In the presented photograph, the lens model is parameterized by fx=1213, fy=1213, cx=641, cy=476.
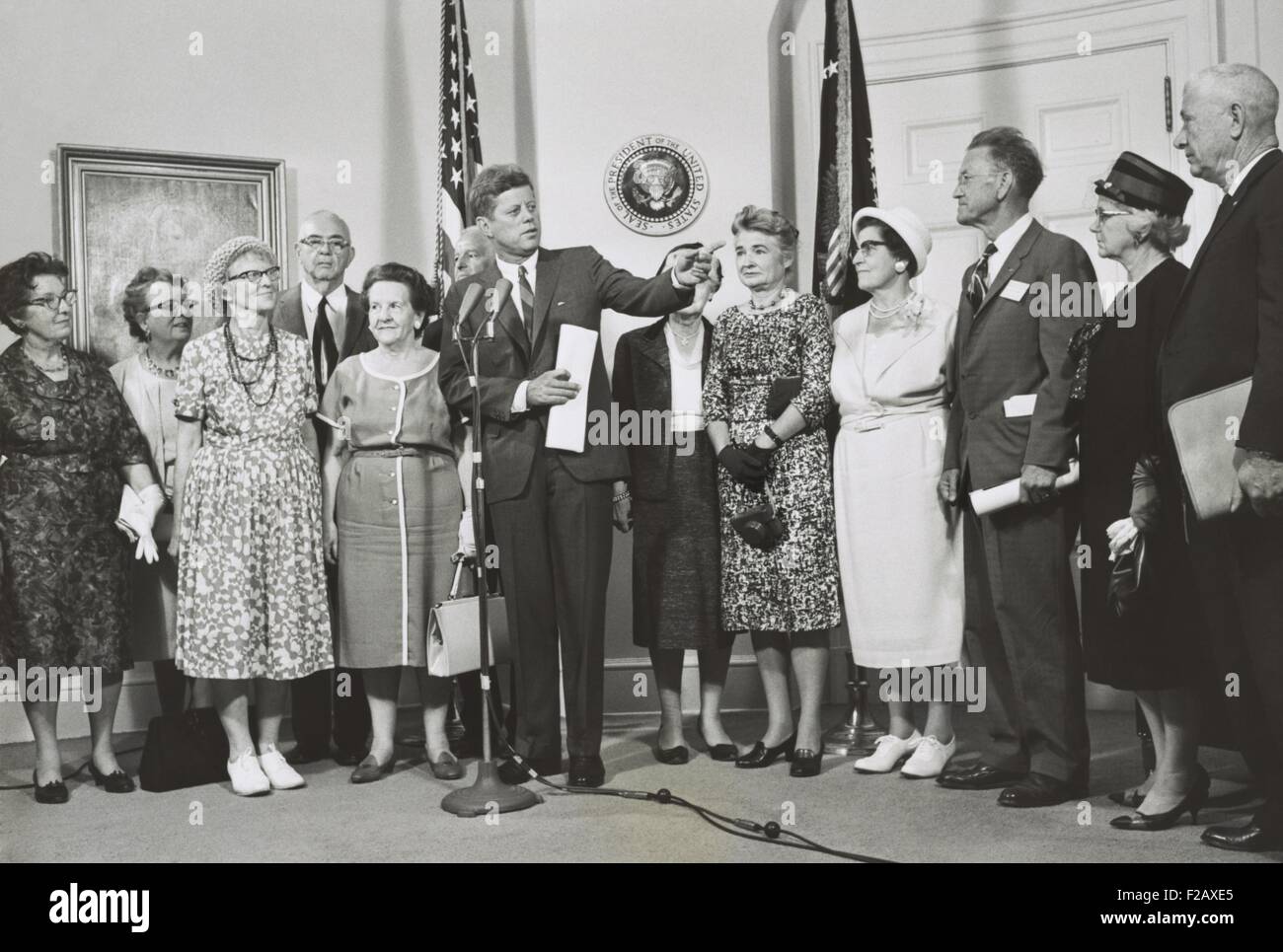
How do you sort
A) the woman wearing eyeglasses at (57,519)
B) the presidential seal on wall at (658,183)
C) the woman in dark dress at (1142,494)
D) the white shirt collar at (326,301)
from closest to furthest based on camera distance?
the woman in dark dress at (1142,494)
the woman wearing eyeglasses at (57,519)
the white shirt collar at (326,301)
the presidential seal on wall at (658,183)

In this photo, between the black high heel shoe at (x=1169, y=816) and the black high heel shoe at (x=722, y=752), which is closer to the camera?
the black high heel shoe at (x=1169, y=816)

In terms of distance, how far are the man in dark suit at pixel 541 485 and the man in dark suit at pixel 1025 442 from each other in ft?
3.12

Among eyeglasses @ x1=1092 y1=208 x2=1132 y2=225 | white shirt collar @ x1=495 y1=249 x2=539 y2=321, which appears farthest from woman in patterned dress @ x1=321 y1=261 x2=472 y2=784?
eyeglasses @ x1=1092 y1=208 x2=1132 y2=225

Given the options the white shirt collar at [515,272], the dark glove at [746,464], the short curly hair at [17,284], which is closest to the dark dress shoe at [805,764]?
the dark glove at [746,464]

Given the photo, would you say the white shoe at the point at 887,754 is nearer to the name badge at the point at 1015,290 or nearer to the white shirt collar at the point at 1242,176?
the name badge at the point at 1015,290

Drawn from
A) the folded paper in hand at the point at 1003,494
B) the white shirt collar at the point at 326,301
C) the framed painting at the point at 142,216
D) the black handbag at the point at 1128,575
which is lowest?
the black handbag at the point at 1128,575

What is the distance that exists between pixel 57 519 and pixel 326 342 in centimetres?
109

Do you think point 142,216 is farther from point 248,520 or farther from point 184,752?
point 184,752

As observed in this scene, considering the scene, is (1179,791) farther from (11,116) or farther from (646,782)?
(11,116)

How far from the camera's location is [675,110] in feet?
16.5

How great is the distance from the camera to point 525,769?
350 cm

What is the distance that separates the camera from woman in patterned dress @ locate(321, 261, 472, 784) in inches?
144

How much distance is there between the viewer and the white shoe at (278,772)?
11.7ft

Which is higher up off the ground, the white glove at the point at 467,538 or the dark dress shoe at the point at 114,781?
the white glove at the point at 467,538
